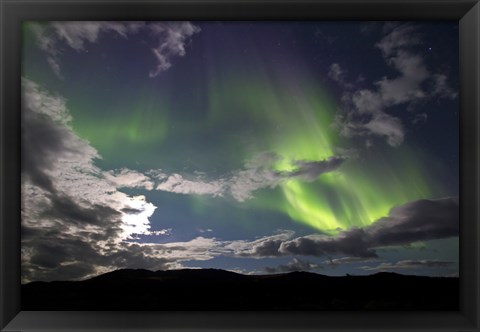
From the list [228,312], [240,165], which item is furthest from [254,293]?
[240,165]

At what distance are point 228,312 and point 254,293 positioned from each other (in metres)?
0.11

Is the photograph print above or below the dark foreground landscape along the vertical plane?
above

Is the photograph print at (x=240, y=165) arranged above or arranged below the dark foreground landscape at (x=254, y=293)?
above

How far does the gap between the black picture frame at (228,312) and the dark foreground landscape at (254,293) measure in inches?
1.1

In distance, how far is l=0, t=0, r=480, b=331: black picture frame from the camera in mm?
1371

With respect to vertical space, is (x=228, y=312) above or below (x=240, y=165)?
below

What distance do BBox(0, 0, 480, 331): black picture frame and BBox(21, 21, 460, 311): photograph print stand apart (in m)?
0.03

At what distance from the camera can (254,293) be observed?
1413 millimetres

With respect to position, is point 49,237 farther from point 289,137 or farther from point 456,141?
point 456,141

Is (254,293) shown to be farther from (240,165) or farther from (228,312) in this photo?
(240,165)

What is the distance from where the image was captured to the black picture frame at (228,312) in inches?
54.0

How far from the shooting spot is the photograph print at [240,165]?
141cm

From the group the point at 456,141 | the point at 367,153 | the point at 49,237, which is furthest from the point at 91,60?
the point at 456,141

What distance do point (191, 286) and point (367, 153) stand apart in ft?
2.50
